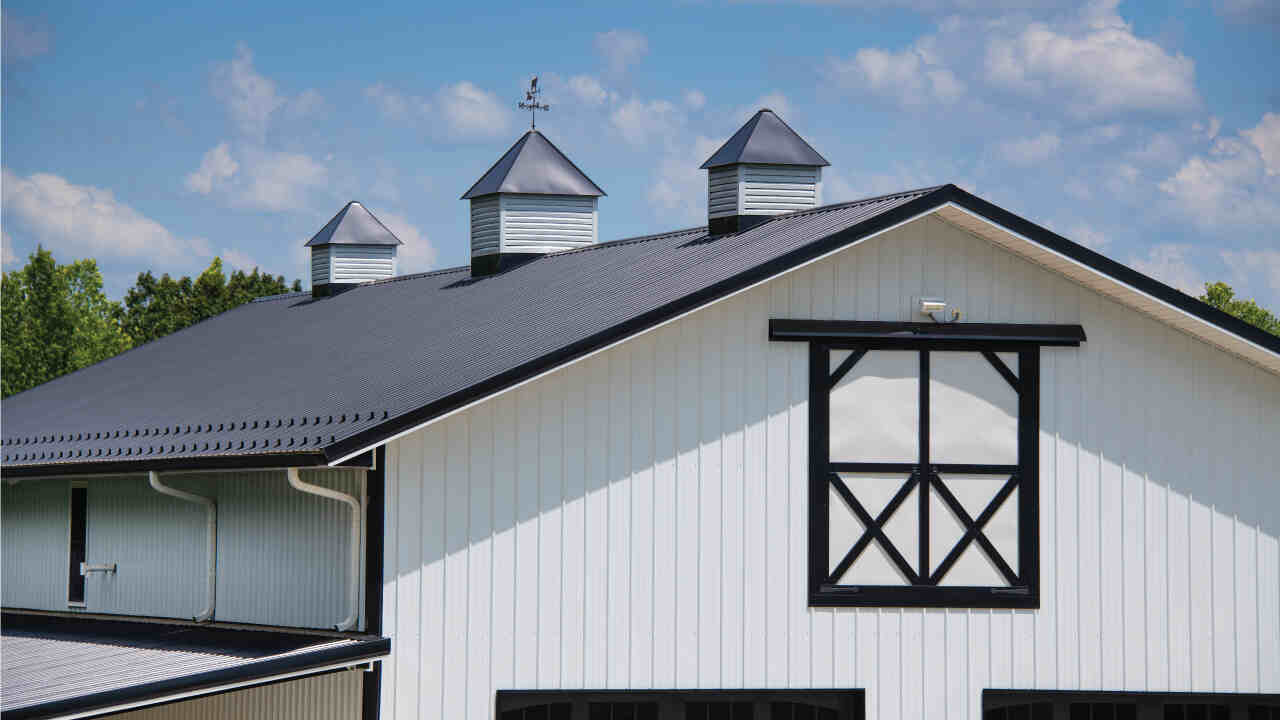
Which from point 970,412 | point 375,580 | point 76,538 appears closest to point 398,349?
point 76,538

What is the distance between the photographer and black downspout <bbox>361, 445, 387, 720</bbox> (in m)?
13.1

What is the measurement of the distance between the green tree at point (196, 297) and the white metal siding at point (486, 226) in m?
30.3

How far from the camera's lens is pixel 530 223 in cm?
2261

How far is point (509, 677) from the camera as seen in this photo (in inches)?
529

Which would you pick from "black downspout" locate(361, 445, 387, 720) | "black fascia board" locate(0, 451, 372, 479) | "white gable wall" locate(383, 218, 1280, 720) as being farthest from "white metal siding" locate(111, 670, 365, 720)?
"black fascia board" locate(0, 451, 372, 479)

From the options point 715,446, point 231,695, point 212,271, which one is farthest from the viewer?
point 212,271

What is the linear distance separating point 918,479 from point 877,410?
27.0 inches

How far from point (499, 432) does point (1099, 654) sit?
5.58m

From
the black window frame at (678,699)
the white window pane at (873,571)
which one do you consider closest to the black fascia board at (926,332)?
the white window pane at (873,571)

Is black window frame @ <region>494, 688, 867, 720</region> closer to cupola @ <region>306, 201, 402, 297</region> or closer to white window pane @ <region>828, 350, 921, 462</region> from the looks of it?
white window pane @ <region>828, 350, 921, 462</region>

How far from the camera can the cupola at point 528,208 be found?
73.0 feet

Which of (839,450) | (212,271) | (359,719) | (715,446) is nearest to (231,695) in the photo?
(359,719)

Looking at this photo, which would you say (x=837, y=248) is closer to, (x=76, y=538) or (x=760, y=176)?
(x=760, y=176)

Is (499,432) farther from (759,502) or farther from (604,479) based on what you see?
(759,502)
